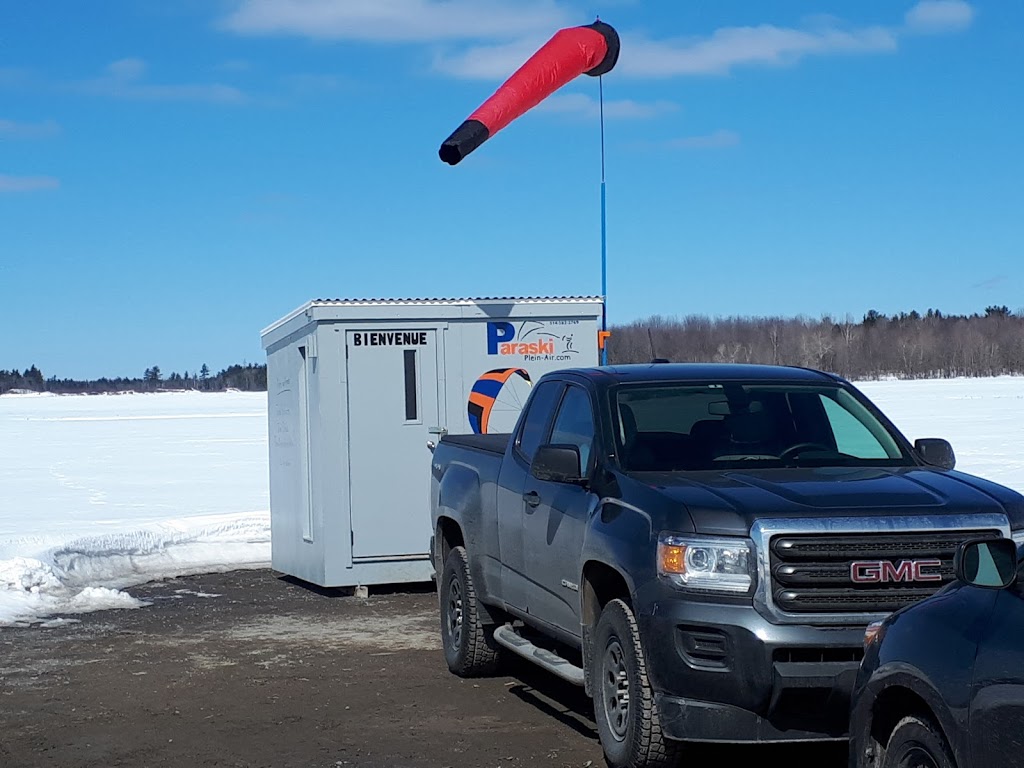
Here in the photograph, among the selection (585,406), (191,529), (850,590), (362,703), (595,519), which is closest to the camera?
(850,590)

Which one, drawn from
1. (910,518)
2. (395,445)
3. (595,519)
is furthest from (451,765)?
(395,445)

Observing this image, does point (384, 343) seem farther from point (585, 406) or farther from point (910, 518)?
point (910, 518)

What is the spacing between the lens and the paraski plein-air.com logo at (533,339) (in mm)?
12945

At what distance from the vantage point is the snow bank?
43.6 ft

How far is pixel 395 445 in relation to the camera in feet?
41.7

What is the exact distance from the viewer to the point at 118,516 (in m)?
20.8

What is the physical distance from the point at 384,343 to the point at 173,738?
5.79 m

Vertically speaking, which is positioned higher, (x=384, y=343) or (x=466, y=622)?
(x=384, y=343)

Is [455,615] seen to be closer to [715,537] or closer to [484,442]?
[484,442]

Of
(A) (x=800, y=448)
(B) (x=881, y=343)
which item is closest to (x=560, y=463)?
(A) (x=800, y=448)

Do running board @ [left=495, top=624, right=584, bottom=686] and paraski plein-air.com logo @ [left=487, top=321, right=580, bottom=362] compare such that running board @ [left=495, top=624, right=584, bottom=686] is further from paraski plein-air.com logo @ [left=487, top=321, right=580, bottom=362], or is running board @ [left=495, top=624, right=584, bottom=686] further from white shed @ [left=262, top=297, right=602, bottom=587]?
paraski plein-air.com logo @ [left=487, top=321, right=580, bottom=362]

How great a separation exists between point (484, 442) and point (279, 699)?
6.85 feet

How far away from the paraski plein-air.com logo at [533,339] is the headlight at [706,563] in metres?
7.31

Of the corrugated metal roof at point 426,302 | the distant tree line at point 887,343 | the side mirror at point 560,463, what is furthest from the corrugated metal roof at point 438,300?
the distant tree line at point 887,343
